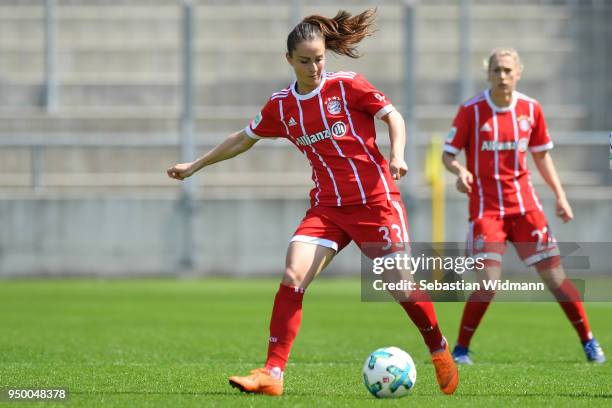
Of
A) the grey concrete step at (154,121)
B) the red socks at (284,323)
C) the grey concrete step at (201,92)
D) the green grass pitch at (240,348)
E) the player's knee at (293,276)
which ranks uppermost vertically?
the grey concrete step at (201,92)

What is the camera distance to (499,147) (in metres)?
8.06

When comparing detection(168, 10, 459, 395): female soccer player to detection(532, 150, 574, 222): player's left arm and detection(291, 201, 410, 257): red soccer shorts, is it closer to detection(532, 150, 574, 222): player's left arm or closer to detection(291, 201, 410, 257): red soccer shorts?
detection(291, 201, 410, 257): red soccer shorts

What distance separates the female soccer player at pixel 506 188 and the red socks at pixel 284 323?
233cm

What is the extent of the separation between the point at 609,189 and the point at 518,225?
10.1 metres

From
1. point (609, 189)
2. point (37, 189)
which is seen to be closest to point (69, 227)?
point (37, 189)

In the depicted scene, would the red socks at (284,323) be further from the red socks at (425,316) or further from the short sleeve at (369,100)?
the short sleeve at (369,100)

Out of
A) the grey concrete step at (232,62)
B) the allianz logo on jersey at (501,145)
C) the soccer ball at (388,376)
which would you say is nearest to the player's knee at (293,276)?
the soccer ball at (388,376)

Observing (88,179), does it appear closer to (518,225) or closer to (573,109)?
(573,109)

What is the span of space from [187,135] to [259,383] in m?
12.1

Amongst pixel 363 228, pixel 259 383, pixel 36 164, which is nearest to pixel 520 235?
pixel 363 228

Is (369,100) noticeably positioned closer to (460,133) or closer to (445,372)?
(445,372)

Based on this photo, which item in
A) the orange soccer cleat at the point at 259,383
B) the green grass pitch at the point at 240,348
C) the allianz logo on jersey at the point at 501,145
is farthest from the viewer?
the allianz logo on jersey at the point at 501,145

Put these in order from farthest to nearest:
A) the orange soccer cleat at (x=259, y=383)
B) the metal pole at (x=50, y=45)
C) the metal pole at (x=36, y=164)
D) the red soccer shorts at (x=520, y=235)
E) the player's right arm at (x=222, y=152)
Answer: the metal pole at (x=50, y=45) → the metal pole at (x=36, y=164) → the red soccer shorts at (x=520, y=235) → the player's right arm at (x=222, y=152) → the orange soccer cleat at (x=259, y=383)

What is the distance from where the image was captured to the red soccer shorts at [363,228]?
239 inches
